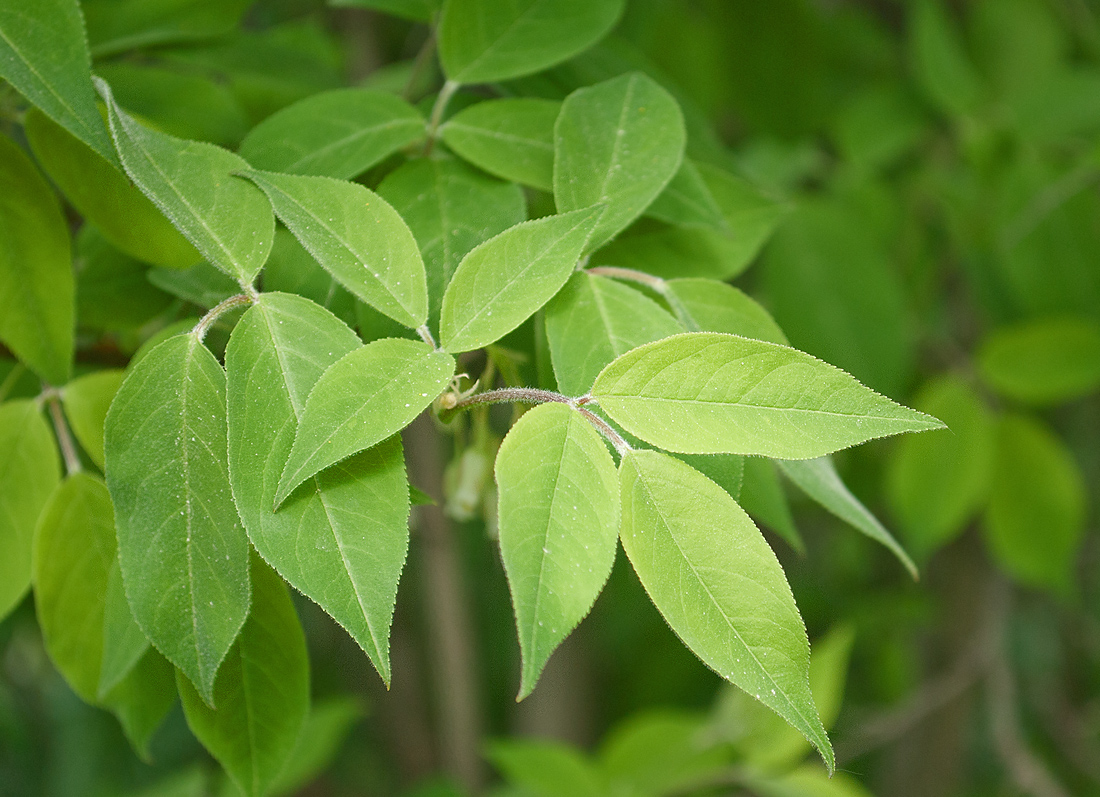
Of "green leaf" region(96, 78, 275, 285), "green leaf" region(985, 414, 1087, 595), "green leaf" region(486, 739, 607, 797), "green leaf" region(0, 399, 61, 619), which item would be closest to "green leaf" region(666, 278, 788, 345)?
"green leaf" region(96, 78, 275, 285)

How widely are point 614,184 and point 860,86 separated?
35.8 inches

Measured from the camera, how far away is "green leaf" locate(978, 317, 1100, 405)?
2.67ft

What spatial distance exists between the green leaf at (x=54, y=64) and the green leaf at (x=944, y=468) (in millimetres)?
775

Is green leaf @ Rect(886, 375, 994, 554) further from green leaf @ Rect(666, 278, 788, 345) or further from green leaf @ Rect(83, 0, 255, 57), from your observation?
green leaf @ Rect(83, 0, 255, 57)

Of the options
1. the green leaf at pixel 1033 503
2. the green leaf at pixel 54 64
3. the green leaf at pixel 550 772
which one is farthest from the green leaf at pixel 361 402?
the green leaf at pixel 1033 503

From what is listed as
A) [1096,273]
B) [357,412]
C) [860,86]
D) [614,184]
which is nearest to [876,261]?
[1096,273]

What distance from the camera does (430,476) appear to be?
92 centimetres

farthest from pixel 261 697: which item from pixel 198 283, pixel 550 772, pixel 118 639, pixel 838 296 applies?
pixel 838 296

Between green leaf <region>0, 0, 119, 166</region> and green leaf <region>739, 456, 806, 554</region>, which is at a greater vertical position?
green leaf <region>0, 0, 119, 166</region>

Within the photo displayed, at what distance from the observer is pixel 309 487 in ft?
0.85

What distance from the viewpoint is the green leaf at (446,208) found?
1.06ft

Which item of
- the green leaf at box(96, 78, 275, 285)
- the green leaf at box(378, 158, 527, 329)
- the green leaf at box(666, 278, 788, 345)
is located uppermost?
the green leaf at box(96, 78, 275, 285)

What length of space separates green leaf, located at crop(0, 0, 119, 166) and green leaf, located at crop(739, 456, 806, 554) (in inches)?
10.0

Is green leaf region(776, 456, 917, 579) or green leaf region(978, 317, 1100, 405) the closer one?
green leaf region(776, 456, 917, 579)
